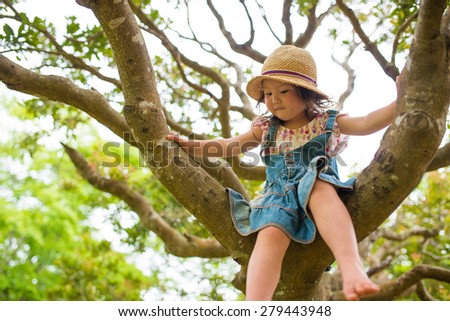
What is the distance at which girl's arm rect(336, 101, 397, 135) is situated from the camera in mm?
2424

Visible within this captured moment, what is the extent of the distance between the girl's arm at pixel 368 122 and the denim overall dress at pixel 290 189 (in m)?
0.07

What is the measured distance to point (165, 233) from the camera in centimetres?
512

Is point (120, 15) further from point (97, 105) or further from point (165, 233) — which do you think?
point (165, 233)

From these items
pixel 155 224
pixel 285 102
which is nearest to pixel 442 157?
pixel 285 102

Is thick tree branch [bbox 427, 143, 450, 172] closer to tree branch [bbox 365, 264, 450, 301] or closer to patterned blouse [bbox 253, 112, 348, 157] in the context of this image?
tree branch [bbox 365, 264, 450, 301]

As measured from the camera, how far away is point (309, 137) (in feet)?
8.83

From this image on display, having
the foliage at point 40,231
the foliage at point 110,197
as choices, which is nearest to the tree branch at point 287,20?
the foliage at point 110,197

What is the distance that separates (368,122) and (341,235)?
66 centimetres

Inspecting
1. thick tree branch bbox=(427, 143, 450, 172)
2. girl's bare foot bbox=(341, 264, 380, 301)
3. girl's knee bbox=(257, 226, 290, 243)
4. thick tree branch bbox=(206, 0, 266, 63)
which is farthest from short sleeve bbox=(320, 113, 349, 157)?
thick tree branch bbox=(206, 0, 266, 63)

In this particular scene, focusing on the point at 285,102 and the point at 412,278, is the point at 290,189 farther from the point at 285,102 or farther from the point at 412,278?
the point at 412,278

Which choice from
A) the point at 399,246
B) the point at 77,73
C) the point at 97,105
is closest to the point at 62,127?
the point at 77,73

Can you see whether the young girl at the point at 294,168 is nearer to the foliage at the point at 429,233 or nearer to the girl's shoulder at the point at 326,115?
the girl's shoulder at the point at 326,115

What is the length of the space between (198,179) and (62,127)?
3302 millimetres

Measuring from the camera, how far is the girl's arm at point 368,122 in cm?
242
